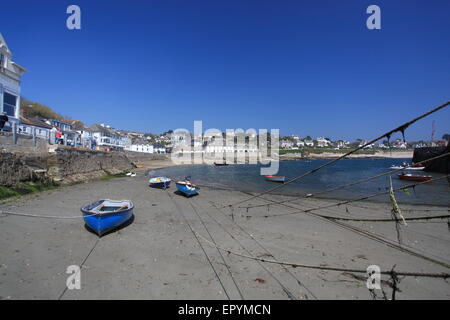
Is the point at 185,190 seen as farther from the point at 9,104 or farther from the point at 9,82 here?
the point at 9,82

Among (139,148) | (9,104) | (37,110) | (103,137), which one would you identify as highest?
(37,110)

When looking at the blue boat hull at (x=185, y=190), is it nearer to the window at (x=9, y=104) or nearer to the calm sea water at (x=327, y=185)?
the calm sea water at (x=327, y=185)

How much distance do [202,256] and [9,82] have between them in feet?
118

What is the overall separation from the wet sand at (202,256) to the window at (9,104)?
20.8 m

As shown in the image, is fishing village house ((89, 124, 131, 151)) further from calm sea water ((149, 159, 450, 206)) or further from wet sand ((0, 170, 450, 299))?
wet sand ((0, 170, 450, 299))

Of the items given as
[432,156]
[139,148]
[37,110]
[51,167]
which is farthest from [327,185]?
[37,110]

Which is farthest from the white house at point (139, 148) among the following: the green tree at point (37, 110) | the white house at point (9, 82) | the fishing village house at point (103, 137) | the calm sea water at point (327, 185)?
the white house at point (9, 82)

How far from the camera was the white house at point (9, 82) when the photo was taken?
91.6 ft

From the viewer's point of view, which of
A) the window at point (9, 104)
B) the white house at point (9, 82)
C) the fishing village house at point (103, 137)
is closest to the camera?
the white house at point (9, 82)

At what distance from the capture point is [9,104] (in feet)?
97.1

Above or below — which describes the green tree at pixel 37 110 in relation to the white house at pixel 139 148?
above

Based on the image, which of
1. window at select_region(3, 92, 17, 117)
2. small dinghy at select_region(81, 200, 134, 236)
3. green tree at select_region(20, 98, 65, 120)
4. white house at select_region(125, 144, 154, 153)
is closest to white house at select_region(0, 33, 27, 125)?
window at select_region(3, 92, 17, 117)

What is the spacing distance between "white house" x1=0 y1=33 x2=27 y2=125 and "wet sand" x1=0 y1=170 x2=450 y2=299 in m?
20.5
